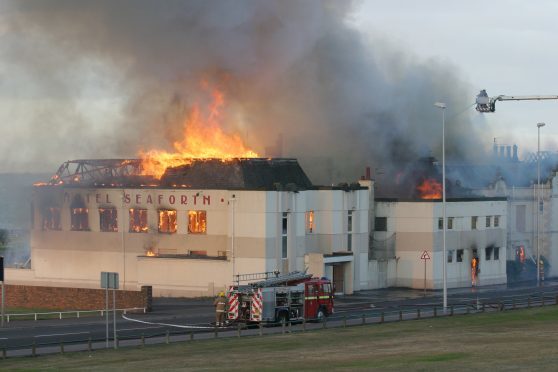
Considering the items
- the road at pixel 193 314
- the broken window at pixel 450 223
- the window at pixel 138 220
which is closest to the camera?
the road at pixel 193 314

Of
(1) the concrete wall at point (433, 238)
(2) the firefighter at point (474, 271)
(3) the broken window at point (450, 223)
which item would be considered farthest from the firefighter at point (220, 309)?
(2) the firefighter at point (474, 271)

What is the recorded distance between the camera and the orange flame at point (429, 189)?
95.6 metres

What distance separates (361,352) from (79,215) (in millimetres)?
46501

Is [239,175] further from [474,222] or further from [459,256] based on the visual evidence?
[474,222]

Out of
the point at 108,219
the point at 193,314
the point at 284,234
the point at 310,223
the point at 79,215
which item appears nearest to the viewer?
the point at 193,314

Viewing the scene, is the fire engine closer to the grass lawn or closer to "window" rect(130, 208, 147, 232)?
the grass lawn

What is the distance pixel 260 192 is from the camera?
81.9 metres

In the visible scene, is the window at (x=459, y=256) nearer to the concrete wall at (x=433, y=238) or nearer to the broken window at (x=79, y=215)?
the concrete wall at (x=433, y=238)

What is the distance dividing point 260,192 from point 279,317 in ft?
66.0

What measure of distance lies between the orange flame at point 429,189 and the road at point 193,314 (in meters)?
8.27

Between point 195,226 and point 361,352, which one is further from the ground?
point 195,226

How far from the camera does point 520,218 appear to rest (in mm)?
108312

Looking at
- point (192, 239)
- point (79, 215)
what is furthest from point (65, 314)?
point (79, 215)

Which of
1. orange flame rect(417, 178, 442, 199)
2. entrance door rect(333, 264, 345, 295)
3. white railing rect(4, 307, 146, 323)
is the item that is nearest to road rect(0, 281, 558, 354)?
white railing rect(4, 307, 146, 323)
